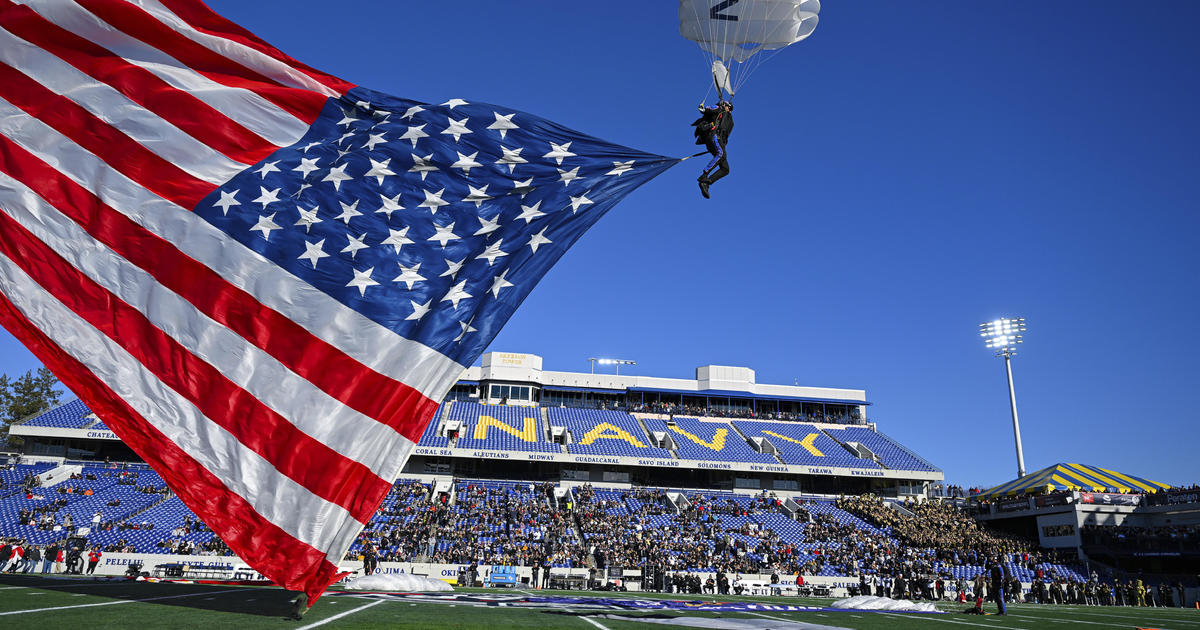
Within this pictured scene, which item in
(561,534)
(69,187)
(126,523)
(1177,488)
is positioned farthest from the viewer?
(1177,488)

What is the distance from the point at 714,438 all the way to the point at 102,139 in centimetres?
4925

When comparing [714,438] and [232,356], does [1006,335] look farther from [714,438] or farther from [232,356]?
[232,356]

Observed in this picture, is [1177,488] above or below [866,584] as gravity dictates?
above

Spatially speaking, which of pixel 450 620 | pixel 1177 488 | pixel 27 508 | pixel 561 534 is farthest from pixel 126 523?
pixel 1177 488

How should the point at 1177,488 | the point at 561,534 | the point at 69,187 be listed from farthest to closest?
the point at 1177,488
the point at 561,534
the point at 69,187

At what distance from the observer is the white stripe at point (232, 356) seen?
6660mm

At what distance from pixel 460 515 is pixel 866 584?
21112mm

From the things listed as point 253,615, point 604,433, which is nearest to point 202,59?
point 253,615

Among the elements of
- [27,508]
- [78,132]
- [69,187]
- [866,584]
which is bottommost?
[866,584]

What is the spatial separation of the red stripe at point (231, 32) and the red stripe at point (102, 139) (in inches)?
60.1

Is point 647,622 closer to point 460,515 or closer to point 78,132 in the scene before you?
point 78,132

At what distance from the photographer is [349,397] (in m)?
6.78

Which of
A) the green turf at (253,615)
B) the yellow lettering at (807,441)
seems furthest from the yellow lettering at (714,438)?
the green turf at (253,615)

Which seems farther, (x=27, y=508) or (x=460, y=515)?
(x=460, y=515)
